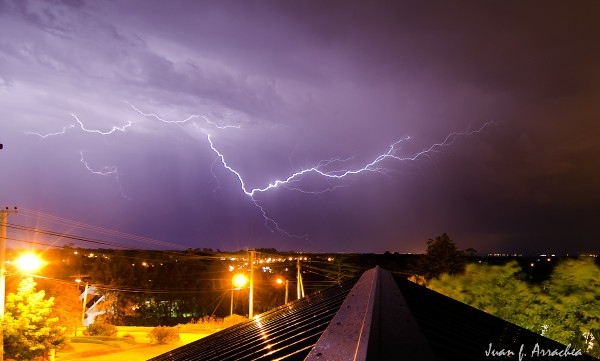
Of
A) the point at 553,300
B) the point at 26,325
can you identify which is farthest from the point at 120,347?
the point at 553,300

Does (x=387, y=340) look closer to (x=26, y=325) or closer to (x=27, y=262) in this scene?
(x=27, y=262)

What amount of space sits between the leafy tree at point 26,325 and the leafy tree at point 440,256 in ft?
93.3

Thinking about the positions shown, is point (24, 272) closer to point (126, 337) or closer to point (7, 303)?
point (7, 303)

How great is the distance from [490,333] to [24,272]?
17568 millimetres

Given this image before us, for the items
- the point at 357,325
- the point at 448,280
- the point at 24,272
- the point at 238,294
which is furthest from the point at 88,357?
the point at 238,294

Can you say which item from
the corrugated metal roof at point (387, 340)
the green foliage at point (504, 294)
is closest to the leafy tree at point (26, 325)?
the green foliage at point (504, 294)

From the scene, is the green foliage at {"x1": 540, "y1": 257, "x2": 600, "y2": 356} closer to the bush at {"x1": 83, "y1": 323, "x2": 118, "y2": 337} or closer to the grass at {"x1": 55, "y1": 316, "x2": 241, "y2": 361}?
the grass at {"x1": 55, "y1": 316, "x2": 241, "y2": 361}

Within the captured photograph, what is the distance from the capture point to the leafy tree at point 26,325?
16938 mm

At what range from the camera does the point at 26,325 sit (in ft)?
57.1

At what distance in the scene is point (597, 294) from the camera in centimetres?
1066

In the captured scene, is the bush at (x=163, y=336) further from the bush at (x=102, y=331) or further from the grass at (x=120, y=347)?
the bush at (x=102, y=331)

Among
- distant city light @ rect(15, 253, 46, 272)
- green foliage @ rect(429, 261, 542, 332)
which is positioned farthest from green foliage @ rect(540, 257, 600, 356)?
distant city light @ rect(15, 253, 46, 272)

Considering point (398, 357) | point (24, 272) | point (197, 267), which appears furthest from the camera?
point (197, 267)

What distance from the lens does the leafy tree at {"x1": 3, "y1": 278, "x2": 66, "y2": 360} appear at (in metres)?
16.9
